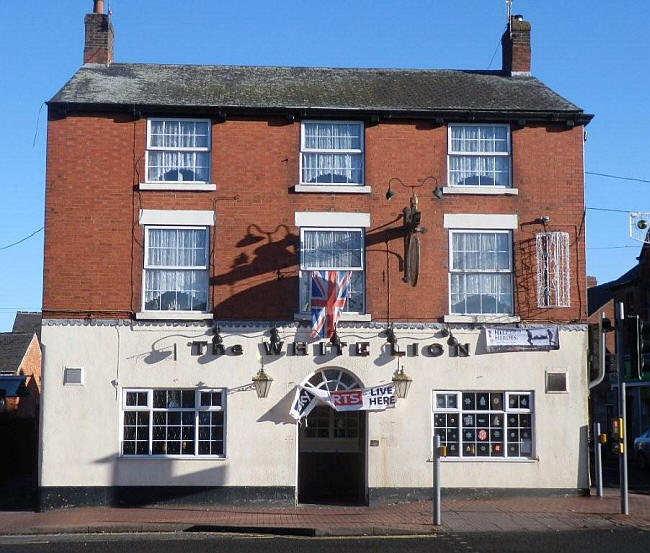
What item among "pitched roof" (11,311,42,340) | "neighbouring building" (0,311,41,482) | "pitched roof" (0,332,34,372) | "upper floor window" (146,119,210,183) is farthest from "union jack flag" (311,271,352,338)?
"pitched roof" (11,311,42,340)

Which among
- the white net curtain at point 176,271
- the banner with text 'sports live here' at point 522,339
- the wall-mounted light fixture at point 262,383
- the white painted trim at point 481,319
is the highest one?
the white net curtain at point 176,271

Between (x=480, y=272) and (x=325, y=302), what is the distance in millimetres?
3767

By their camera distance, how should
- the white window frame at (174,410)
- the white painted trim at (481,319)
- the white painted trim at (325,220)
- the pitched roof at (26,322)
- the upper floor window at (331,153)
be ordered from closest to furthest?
the white window frame at (174,410)
the white painted trim at (481,319)
the white painted trim at (325,220)
the upper floor window at (331,153)
the pitched roof at (26,322)

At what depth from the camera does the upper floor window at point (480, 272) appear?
20.8 metres

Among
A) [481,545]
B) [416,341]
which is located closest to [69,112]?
[416,341]

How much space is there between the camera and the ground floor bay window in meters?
20.5

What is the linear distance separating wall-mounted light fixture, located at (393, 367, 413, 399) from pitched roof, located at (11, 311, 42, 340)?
111ft

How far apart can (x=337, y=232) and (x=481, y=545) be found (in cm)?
819

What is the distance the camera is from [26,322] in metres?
51.0

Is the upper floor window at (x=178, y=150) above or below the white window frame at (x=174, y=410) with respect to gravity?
above

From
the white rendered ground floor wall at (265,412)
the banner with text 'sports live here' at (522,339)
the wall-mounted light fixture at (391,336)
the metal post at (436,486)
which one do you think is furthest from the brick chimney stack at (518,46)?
the metal post at (436,486)

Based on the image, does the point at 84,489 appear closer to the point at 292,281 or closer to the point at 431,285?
the point at 292,281

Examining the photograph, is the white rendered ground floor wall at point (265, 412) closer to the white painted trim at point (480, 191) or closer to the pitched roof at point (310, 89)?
the white painted trim at point (480, 191)

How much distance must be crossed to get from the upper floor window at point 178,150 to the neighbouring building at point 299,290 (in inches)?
1.8
